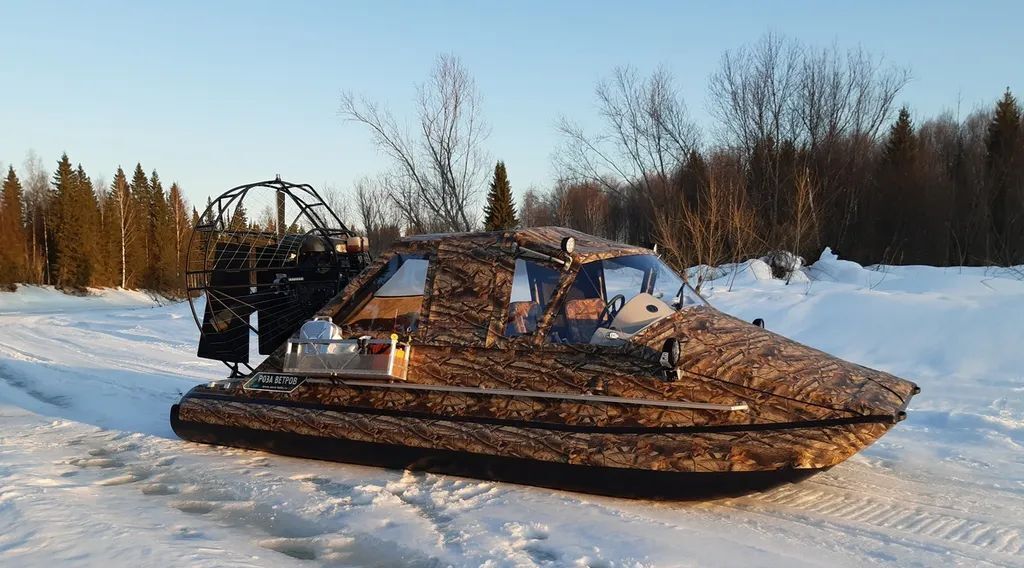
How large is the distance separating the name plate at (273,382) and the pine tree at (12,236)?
2066 inches

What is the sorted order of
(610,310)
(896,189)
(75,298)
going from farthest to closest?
(75,298)
(896,189)
(610,310)

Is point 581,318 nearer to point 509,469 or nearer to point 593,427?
point 593,427

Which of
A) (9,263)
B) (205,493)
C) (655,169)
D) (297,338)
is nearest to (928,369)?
(297,338)

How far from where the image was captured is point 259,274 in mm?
6469

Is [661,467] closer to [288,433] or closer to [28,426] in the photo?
[288,433]

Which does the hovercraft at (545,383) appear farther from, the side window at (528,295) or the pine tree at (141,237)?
the pine tree at (141,237)

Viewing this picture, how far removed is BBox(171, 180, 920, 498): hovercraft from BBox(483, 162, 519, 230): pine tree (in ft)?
97.4

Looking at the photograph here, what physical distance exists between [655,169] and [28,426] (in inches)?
1054

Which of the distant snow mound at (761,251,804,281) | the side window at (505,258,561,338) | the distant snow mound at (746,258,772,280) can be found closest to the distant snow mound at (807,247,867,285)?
the distant snow mound at (761,251,804,281)

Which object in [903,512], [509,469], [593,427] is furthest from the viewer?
[509,469]

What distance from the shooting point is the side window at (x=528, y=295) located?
4.71 m

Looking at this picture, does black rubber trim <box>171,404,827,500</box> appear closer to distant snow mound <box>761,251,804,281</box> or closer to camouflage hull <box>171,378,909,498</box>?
camouflage hull <box>171,378,909,498</box>

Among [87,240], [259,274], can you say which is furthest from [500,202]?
[87,240]

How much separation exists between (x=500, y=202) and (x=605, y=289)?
3224 centimetres
